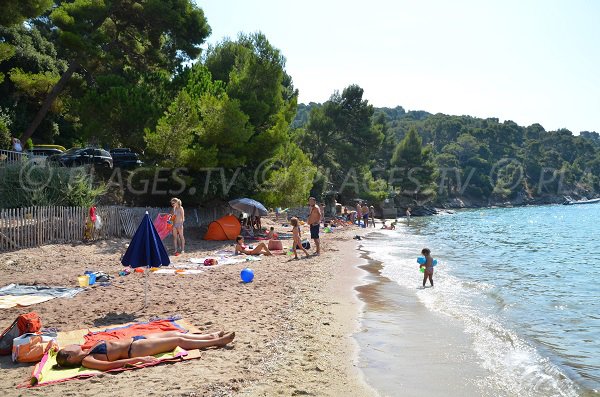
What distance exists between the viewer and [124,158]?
83.3ft

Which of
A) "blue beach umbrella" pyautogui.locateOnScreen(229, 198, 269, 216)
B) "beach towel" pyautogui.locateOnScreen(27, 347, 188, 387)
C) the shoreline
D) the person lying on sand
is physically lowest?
the shoreline

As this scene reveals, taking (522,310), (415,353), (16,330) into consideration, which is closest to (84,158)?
(16,330)

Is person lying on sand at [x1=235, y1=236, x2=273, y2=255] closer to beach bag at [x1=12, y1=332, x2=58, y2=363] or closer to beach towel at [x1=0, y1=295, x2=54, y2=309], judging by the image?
beach towel at [x1=0, y1=295, x2=54, y2=309]

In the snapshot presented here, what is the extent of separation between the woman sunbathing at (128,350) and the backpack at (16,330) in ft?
2.67

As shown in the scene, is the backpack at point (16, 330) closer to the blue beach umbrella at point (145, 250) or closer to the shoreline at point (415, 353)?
the blue beach umbrella at point (145, 250)

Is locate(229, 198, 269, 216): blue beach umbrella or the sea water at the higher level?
locate(229, 198, 269, 216): blue beach umbrella

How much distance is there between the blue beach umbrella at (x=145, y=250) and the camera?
25.9ft

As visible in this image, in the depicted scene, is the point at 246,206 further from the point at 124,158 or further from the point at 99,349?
the point at 99,349

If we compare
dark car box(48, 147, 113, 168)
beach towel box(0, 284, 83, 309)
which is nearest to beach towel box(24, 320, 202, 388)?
beach towel box(0, 284, 83, 309)

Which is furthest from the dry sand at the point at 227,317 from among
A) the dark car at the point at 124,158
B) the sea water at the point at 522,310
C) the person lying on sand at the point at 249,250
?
the dark car at the point at 124,158

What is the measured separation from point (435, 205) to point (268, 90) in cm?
6710

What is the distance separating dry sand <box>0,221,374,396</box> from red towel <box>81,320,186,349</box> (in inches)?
20.9

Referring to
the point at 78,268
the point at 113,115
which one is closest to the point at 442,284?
the point at 78,268

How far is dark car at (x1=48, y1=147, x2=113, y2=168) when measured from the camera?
22234mm
